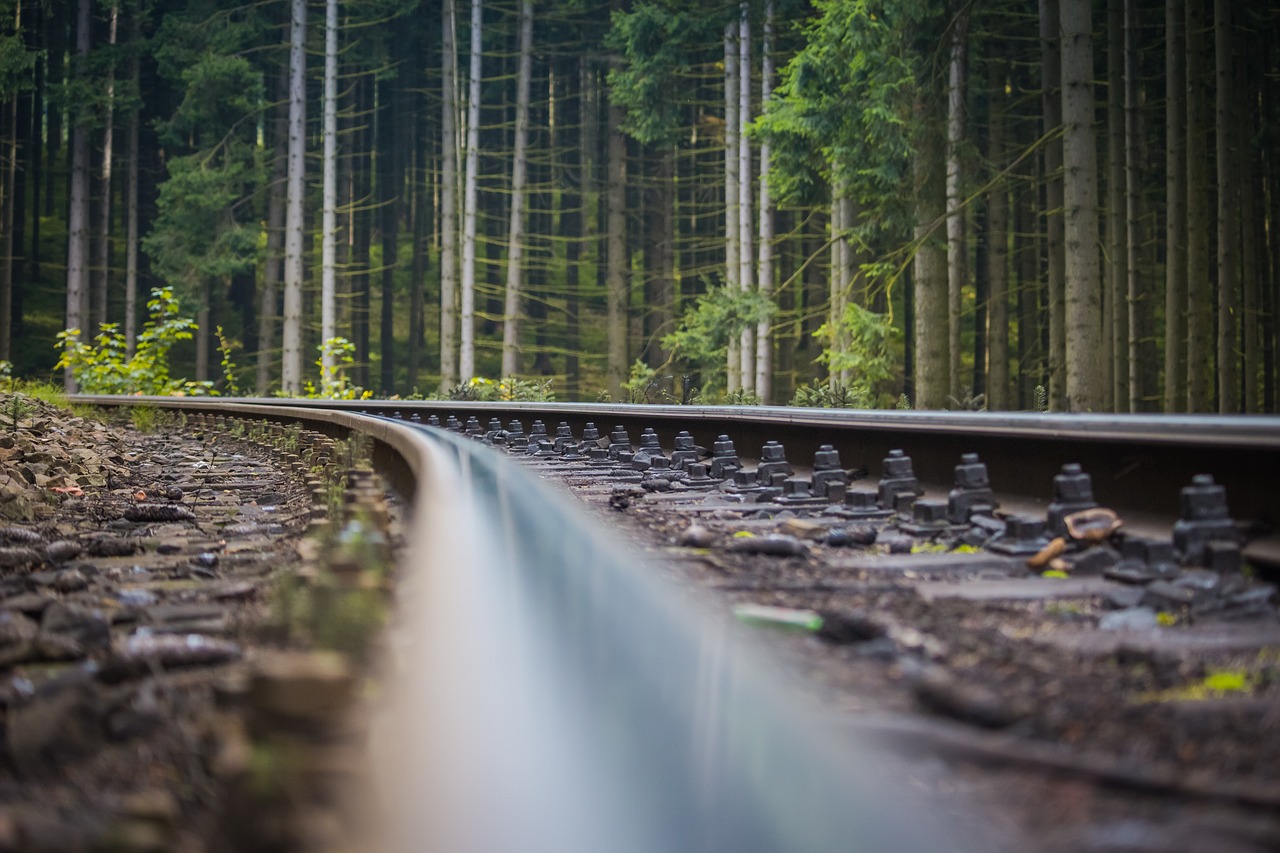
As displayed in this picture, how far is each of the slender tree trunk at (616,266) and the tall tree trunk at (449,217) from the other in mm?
4608

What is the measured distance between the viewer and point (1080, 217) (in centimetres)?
1281

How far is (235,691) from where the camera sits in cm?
119

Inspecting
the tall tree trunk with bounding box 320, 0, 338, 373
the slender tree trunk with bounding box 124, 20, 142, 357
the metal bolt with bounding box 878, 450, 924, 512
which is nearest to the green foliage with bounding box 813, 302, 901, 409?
the tall tree trunk with bounding box 320, 0, 338, 373

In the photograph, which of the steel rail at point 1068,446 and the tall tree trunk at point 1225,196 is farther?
the tall tree trunk at point 1225,196

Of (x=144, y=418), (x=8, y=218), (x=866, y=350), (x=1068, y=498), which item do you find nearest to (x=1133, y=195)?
(x=866, y=350)

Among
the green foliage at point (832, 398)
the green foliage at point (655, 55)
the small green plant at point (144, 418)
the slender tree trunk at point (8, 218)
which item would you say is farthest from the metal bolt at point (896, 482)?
the slender tree trunk at point (8, 218)

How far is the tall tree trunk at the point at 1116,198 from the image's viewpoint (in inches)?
707

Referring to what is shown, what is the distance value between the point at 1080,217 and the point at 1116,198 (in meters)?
5.57

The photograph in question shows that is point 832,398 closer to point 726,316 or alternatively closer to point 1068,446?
point 726,316

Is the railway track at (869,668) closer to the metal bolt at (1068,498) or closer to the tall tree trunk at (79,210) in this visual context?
the metal bolt at (1068,498)

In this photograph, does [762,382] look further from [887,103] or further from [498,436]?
[498,436]

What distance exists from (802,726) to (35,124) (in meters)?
50.6

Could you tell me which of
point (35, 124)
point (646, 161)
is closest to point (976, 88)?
point (646, 161)

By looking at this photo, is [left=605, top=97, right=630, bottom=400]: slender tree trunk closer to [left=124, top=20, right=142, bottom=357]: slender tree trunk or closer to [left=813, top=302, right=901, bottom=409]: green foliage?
[left=124, top=20, right=142, bottom=357]: slender tree trunk
